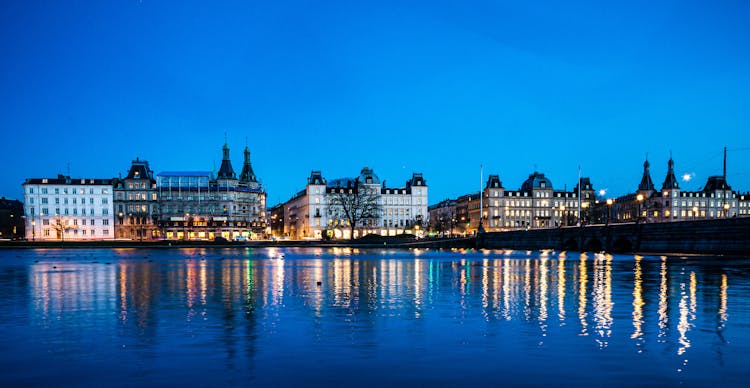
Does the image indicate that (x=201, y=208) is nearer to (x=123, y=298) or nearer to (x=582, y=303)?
(x=123, y=298)

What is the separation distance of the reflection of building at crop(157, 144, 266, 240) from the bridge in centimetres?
9055

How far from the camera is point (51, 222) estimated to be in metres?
181

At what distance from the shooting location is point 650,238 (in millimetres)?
83250

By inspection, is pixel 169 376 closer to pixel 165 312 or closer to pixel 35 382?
pixel 35 382

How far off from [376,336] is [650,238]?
75.2m

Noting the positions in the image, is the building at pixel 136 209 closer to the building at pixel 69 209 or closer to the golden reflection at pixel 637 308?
the building at pixel 69 209

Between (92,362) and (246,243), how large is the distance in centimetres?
12748

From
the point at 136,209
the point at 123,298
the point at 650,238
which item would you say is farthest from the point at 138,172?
the point at 123,298

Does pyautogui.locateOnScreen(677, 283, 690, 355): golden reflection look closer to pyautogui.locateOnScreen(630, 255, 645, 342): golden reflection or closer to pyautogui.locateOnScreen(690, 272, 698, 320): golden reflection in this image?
pyautogui.locateOnScreen(690, 272, 698, 320): golden reflection

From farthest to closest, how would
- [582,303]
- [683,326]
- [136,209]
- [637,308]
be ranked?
[136,209] → [582,303] → [637,308] → [683,326]

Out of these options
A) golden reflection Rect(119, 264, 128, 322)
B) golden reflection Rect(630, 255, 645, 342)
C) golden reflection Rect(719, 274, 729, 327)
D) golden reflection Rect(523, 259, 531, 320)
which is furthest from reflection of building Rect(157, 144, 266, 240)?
golden reflection Rect(719, 274, 729, 327)

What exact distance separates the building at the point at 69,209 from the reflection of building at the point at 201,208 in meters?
16.4

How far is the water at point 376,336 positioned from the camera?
42.8 ft

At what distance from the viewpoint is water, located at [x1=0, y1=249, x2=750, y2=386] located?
13.0m
